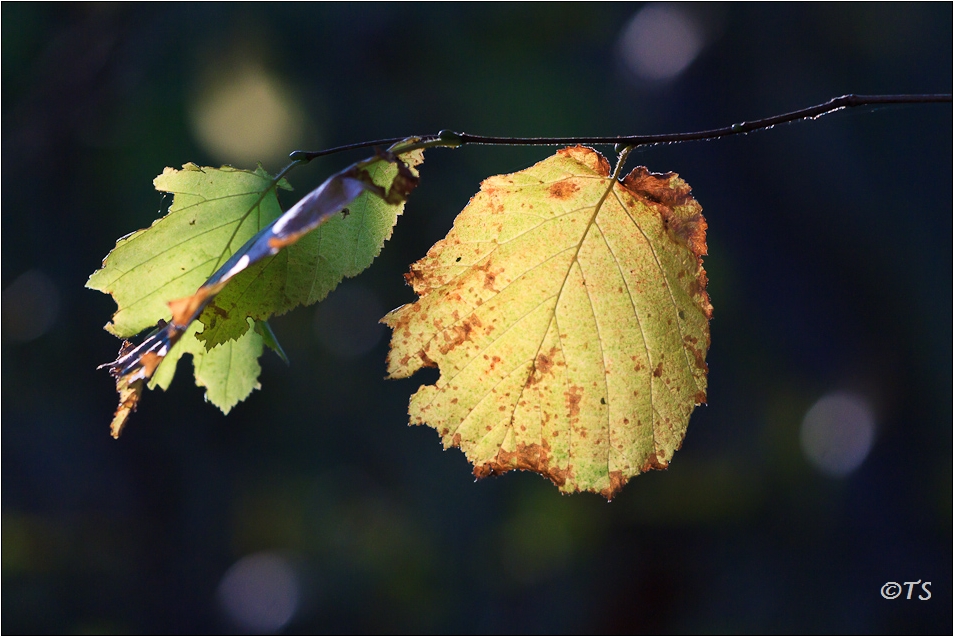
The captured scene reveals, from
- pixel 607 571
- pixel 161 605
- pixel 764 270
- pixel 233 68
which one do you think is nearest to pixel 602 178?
pixel 764 270

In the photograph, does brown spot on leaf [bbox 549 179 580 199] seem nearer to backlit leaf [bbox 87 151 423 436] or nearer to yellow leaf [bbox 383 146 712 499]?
yellow leaf [bbox 383 146 712 499]

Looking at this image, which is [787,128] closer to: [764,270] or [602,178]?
[764,270]

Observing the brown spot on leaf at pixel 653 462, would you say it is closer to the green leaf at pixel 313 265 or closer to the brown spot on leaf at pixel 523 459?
the brown spot on leaf at pixel 523 459

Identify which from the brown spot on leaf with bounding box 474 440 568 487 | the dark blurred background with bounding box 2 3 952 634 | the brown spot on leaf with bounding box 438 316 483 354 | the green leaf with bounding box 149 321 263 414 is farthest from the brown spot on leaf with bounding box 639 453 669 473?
the dark blurred background with bounding box 2 3 952 634

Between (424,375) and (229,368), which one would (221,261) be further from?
(424,375)

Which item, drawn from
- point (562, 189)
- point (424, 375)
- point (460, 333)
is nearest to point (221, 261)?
point (460, 333)

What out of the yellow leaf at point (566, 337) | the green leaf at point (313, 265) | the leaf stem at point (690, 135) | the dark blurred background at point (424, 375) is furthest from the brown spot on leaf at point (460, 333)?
the dark blurred background at point (424, 375)
